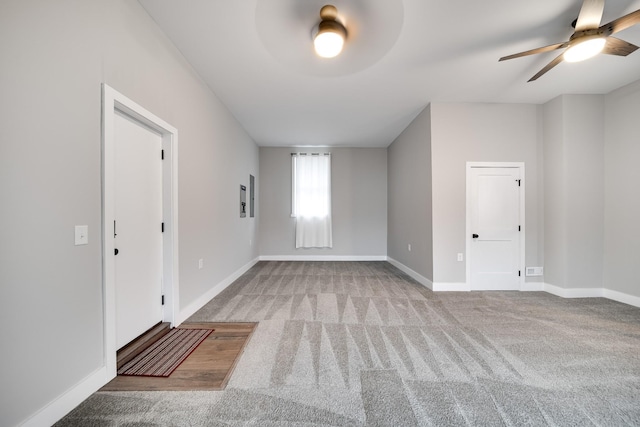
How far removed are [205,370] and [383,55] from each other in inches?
133

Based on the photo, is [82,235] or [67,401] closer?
[67,401]

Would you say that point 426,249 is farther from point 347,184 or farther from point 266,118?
point 266,118

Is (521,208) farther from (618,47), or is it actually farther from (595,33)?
(595,33)

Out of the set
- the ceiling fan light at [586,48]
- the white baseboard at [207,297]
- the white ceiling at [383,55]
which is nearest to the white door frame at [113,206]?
the white baseboard at [207,297]

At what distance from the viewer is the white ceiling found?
215 cm

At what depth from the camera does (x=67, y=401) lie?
1496 mm

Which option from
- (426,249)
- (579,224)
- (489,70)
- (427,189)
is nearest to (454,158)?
(427,189)

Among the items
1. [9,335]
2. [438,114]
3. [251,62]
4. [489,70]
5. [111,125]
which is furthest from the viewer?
[438,114]

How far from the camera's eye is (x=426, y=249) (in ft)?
13.8

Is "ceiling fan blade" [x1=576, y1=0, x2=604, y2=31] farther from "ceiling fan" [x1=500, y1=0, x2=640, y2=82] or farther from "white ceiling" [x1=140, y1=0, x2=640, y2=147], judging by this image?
"white ceiling" [x1=140, y1=0, x2=640, y2=147]

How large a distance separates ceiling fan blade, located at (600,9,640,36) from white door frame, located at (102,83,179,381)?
374cm

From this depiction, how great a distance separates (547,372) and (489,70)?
3149 millimetres

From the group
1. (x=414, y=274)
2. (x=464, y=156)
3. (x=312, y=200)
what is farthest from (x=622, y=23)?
(x=312, y=200)

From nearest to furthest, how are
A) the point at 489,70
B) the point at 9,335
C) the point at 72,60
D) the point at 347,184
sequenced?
the point at 9,335
the point at 72,60
the point at 489,70
the point at 347,184
